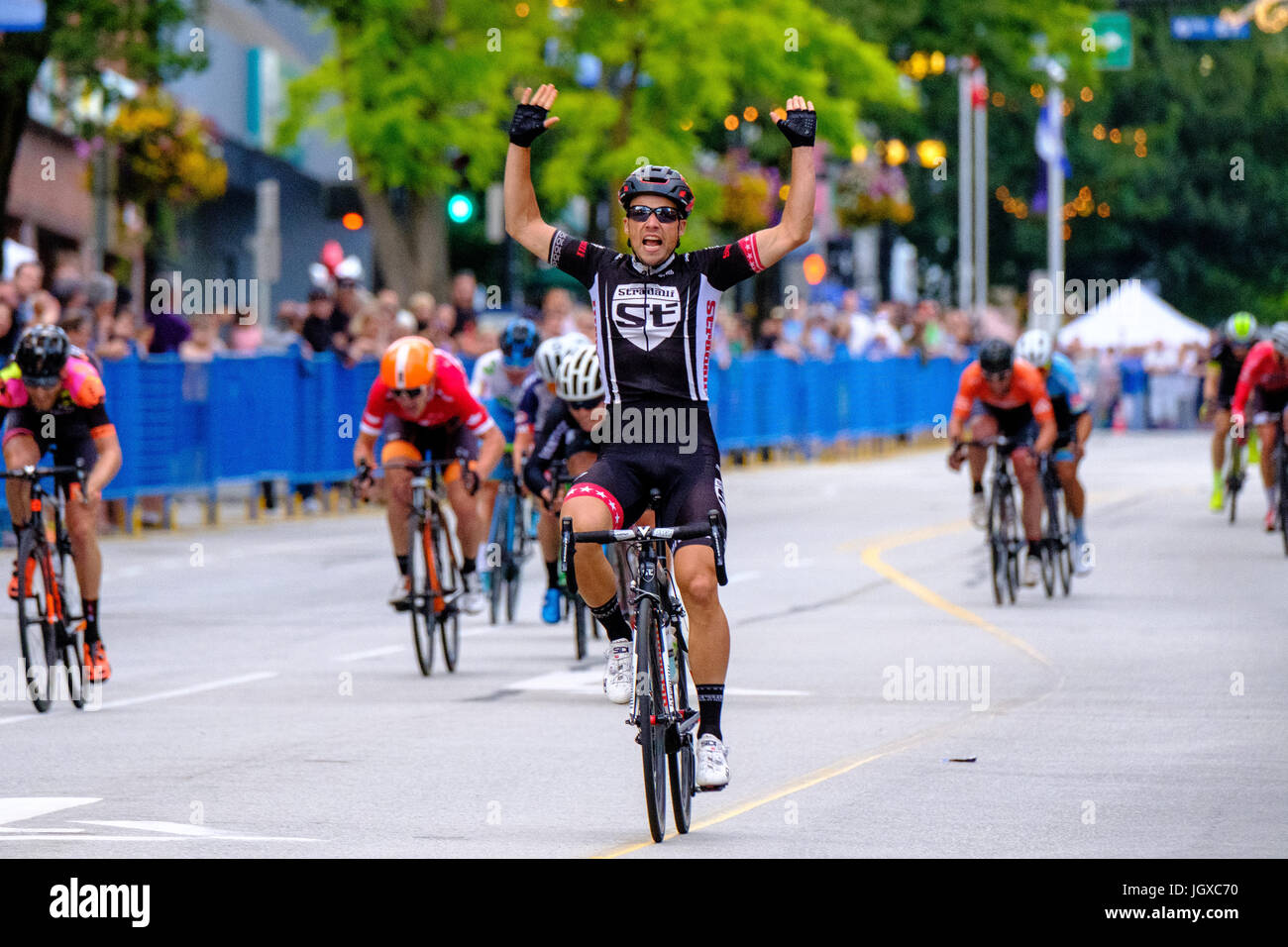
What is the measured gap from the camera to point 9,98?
23859 mm

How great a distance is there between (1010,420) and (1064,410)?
908mm

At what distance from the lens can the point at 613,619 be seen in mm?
8766

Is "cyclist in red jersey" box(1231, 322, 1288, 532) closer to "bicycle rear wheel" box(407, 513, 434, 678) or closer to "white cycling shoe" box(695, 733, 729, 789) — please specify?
"bicycle rear wheel" box(407, 513, 434, 678)

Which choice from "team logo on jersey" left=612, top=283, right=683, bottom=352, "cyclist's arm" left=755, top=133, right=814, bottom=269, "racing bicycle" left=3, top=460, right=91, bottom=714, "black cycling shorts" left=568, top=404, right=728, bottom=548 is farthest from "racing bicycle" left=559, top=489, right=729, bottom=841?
"racing bicycle" left=3, top=460, right=91, bottom=714

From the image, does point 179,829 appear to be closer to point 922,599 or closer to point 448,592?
point 448,592

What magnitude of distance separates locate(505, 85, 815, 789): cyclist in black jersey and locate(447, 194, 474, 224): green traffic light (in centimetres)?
1680

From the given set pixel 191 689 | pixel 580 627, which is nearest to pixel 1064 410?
pixel 580 627

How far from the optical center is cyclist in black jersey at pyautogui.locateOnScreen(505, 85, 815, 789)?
8.56 meters

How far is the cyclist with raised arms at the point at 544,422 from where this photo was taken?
14.5 m

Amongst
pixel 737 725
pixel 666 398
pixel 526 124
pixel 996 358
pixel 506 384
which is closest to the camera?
pixel 666 398

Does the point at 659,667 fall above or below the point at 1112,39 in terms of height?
below

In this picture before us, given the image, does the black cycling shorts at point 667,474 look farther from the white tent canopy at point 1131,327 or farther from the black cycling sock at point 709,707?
the white tent canopy at point 1131,327

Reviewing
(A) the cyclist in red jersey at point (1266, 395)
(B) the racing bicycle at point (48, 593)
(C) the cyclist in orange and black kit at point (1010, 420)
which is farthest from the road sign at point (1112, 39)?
(B) the racing bicycle at point (48, 593)
